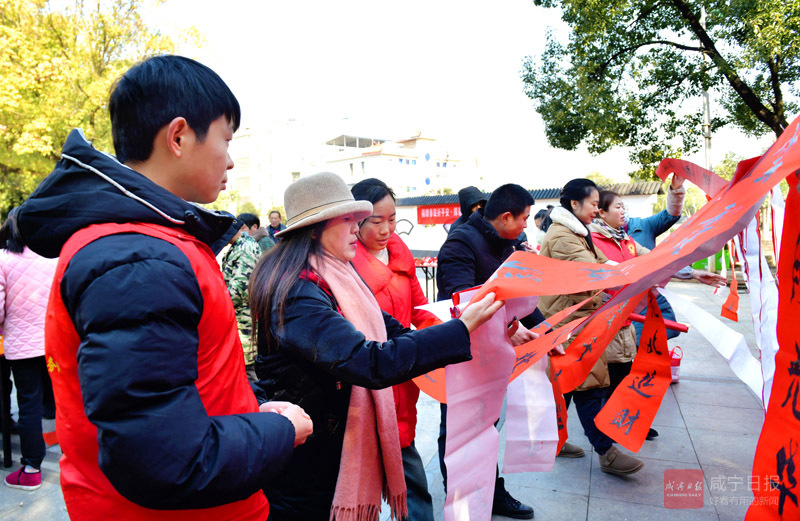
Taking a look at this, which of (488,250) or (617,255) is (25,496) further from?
(617,255)

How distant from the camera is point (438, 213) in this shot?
1734 cm

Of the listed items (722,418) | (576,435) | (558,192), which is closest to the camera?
(576,435)

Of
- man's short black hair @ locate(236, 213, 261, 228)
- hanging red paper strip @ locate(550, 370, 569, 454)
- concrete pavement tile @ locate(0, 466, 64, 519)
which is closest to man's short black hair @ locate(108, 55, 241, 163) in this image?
hanging red paper strip @ locate(550, 370, 569, 454)

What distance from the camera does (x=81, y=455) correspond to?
104 centimetres

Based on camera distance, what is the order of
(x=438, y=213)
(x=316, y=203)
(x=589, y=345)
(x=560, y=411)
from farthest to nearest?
(x=438, y=213)
(x=560, y=411)
(x=589, y=345)
(x=316, y=203)

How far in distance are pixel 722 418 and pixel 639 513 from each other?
1808 millimetres

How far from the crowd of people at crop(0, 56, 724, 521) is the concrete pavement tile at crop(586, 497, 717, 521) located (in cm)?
166

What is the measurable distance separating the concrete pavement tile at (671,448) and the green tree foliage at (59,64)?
14.4 metres

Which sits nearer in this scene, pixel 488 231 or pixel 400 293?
pixel 400 293

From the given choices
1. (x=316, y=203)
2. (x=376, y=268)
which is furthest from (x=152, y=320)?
(x=376, y=268)

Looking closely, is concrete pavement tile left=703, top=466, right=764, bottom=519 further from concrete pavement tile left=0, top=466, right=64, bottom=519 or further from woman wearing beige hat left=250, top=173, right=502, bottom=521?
concrete pavement tile left=0, top=466, right=64, bottom=519

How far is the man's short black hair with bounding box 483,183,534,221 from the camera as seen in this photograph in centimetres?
293

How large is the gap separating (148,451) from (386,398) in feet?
3.21

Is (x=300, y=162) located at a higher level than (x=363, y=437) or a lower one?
higher
